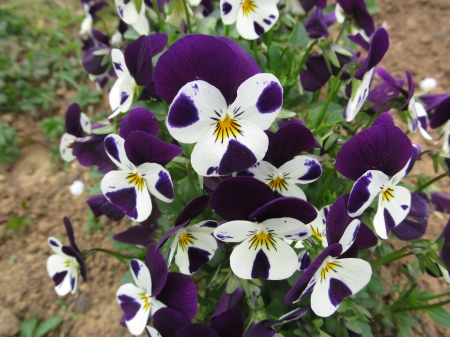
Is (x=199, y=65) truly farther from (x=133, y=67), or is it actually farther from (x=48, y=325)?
(x=48, y=325)

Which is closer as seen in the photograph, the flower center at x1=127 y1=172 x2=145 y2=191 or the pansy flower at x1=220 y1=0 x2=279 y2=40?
the flower center at x1=127 y1=172 x2=145 y2=191

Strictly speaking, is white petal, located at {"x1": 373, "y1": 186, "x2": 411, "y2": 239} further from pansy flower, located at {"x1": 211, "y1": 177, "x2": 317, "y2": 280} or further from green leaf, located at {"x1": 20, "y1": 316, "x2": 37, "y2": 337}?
green leaf, located at {"x1": 20, "y1": 316, "x2": 37, "y2": 337}

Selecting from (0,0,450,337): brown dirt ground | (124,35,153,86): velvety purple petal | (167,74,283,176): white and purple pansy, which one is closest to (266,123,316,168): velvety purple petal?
(167,74,283,176): white and purple pansy

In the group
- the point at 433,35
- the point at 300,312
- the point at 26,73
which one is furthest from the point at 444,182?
the point at 26,73

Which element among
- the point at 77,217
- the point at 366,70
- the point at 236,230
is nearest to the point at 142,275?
the point at 236,230

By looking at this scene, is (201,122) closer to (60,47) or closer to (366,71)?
(366,71)
